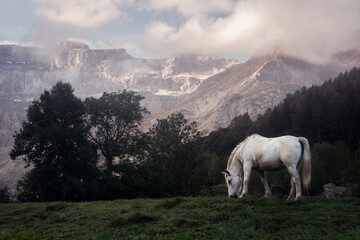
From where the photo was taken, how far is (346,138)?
3108 inches

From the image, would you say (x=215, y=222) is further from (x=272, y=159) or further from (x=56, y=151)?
(x=56, y=151)

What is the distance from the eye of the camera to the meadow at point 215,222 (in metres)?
9.83

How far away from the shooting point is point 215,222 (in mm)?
11609

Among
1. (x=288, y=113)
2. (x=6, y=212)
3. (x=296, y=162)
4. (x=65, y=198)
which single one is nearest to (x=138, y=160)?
(x=65, y=198)

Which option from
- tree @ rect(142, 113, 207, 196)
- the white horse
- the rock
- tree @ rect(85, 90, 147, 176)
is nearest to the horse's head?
the white horse

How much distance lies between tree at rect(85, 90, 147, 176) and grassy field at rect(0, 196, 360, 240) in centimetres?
2154

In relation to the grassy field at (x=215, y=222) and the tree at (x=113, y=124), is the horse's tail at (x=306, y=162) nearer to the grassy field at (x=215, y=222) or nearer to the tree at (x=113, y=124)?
the grassy field at (x=215, y=222)

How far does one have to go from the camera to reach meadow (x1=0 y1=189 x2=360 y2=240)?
983 centimetres

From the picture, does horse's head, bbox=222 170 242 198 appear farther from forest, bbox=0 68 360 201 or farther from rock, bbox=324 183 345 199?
rock, bbox=324 183 345 199

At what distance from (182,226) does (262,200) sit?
3989 millimetres

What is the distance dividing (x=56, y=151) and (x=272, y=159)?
82.5ft

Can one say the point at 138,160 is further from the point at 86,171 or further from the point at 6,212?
the point at 6,212

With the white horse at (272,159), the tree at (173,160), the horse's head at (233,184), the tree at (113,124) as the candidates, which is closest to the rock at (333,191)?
the tree at (173,160)

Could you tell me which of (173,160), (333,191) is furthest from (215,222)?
(333,191)
